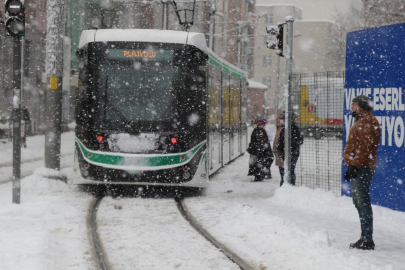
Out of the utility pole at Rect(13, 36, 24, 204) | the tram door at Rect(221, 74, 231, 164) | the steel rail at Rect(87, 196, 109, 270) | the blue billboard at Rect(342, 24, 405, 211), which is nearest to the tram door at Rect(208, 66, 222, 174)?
the tram door at Rect(221, 74, 231, 164)

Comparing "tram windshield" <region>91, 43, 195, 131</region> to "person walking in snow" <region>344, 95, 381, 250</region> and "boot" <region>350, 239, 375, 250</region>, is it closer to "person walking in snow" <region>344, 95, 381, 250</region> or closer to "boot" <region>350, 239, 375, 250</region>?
"person walking in snow" <region>344, 95, 381, 250</region>

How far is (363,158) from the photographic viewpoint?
7.02 meters

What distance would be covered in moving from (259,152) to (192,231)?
24.7 feet

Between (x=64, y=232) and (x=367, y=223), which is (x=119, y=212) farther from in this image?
(x=367, y=223)

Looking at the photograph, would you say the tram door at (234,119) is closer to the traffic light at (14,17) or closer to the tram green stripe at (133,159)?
the tram green stripe at (133,159)

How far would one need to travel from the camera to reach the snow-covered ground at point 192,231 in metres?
6.38

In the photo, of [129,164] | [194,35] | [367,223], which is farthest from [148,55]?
[367,223]

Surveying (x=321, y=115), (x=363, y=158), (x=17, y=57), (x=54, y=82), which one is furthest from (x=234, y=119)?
(x=363, y=158)

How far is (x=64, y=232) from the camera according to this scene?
7.85 m

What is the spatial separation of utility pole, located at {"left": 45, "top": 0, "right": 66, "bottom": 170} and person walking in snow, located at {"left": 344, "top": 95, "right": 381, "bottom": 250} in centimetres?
774

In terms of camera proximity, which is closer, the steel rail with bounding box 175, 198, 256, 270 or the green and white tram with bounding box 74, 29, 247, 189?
the steel rail with bounding box 175, 198, 256, 270

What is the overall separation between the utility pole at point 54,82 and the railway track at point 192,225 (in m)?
2.67

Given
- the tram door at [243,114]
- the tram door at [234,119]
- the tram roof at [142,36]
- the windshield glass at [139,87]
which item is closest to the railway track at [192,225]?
the windshield glass at [139,87]

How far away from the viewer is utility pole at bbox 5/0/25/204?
30.7ft
